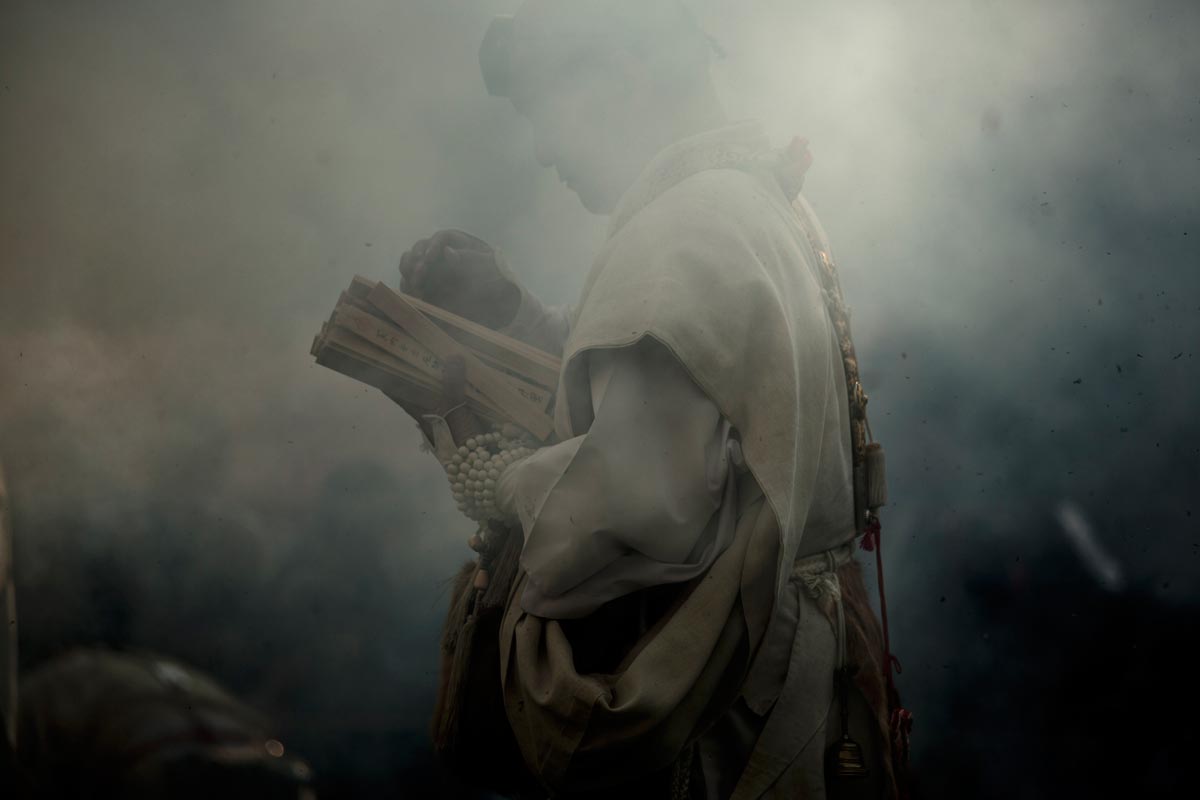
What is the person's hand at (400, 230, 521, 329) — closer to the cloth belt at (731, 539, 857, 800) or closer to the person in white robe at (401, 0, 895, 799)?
the person in white robe at (401, 0, 895, 799)

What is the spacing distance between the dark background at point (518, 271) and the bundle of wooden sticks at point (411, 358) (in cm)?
47

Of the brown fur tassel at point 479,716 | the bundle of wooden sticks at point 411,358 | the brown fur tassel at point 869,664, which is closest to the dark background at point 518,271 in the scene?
the bundle of wooden sticks at point 411,358

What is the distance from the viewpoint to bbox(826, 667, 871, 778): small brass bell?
1049 millimetres

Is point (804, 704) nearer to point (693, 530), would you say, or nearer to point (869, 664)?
point (869, 664)

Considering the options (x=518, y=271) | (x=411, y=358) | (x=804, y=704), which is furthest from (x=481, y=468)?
(x=518, y=271)

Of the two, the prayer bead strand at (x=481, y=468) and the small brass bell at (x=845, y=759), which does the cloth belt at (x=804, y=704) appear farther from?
the prayer bead strand at (x=481, y=468)

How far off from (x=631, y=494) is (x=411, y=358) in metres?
0.46

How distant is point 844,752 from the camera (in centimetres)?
106

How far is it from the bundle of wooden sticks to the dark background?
47 centimetres

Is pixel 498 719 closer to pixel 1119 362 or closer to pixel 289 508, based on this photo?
pixel 289 508

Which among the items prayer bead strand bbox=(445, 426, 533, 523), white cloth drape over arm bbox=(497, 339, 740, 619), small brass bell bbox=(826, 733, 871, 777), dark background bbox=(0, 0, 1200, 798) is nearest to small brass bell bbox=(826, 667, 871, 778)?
small brass bell bbox=(826, 733, 871, 777)

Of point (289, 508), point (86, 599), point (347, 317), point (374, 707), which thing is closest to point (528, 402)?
point (347, 317)

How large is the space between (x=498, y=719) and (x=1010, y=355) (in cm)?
134

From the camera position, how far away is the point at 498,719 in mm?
1023
